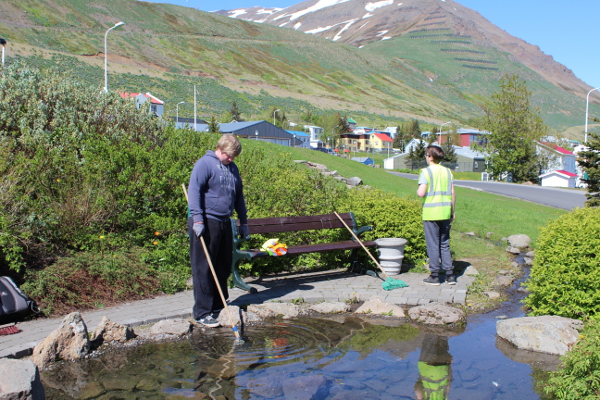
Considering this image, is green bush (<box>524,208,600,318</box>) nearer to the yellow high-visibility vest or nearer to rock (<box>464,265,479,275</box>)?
the yellow high-visibility vest

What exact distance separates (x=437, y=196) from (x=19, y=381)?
215 inches

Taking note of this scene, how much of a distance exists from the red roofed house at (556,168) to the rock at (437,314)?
167 feet

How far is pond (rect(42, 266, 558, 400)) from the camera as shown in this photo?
3.95 m

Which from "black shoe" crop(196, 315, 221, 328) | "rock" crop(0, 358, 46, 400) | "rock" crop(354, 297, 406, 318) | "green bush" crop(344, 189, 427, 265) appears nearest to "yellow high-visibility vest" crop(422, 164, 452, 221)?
"green bush" crop(344, 189, 427, 265)

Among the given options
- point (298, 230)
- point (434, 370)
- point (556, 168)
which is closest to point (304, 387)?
point (434, 370)

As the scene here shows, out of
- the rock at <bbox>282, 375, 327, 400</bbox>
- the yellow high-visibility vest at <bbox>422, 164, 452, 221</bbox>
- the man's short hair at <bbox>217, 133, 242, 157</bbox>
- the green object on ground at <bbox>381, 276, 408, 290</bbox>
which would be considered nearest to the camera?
the rock at <bbox>282, 375, 327, 400</bbox>

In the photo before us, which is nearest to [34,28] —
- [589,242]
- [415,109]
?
[415,109]

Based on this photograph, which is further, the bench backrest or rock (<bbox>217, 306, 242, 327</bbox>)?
the bench backrest

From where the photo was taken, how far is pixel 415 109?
163 m

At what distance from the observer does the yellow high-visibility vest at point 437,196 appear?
7020 millimetres

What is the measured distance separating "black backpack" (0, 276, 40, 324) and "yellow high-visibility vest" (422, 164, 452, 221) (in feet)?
16.7

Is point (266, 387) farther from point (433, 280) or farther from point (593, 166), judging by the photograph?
point (593, 166)

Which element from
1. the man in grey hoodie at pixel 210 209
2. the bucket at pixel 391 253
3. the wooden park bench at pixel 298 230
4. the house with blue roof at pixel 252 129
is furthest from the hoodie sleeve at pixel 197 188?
the house with blue roof at pixel 252 129

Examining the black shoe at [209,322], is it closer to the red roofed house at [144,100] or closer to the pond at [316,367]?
the pond at [316,367]
